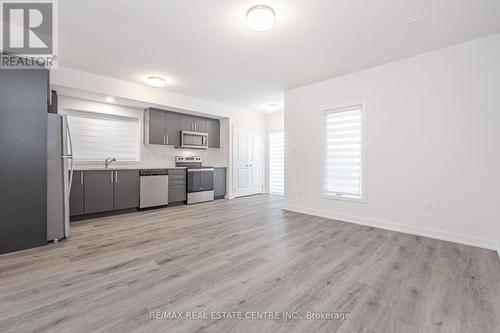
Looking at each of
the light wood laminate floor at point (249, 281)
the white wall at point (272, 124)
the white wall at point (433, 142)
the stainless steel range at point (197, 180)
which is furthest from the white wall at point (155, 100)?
the white wall at point (433, 142)

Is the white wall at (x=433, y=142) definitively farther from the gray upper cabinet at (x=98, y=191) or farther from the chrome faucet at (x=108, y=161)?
the chrome faucet at (x=108, y=161)

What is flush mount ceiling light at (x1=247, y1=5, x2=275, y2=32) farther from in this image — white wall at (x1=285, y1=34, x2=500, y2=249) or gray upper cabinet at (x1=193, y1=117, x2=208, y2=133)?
gray upper cabinet at (x1=193, y1=117, x2=208, y2=133)

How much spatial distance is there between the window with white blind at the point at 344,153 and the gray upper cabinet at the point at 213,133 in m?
3.19

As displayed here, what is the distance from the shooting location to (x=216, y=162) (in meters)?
6.57

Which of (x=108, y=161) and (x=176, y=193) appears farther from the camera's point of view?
(x=176, y=193)

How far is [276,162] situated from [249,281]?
5.42 meters

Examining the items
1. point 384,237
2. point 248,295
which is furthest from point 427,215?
point 248,295

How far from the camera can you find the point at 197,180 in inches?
215

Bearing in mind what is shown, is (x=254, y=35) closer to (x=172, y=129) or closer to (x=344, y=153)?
(x=344, y=153)

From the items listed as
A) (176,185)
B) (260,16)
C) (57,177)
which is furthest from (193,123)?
(260,16)

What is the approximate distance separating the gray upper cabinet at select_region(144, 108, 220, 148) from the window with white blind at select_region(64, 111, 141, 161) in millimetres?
336

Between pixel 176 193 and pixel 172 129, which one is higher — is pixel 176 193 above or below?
below

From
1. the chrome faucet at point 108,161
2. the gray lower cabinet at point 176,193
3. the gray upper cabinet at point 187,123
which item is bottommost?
the gray lower cabinet at point 176,193

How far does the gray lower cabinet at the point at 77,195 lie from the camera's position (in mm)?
3686
